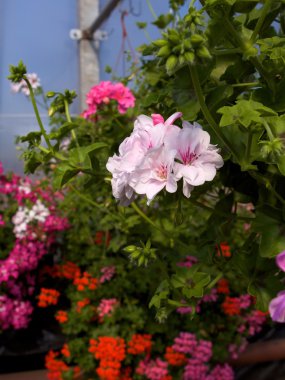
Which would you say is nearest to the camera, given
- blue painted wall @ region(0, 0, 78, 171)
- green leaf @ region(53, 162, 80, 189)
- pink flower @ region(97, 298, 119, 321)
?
green leaf @ region(53, 162, 80, 189)

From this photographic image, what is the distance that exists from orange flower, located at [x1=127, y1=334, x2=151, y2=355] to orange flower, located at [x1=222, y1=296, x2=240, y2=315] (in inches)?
10.5

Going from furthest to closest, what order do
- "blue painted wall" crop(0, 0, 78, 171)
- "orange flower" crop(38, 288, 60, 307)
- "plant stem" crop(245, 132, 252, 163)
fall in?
"blue painted wall" crop(0, 0, 78, 171) < "orange flower" crop(38, 288, 60, 307) < "plant stem" crop(245, 132, 252, 163)

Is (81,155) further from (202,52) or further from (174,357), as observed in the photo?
→ (174,357)

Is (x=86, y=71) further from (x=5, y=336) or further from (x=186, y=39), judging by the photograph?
(x=186, y=39)

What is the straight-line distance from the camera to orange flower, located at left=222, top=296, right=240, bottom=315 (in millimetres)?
1540

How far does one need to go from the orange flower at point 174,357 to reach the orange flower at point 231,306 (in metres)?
0.21

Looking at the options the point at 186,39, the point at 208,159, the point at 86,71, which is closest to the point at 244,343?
the point at 208,159

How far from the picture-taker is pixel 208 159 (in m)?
0.50

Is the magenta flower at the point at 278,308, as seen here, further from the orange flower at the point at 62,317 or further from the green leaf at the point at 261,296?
the orange flower at the point at 62,317

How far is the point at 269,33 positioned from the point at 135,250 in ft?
1.22

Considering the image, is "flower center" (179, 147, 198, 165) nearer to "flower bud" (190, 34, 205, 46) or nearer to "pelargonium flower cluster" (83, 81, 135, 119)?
"flower bud" (190, 34, 205, 46)

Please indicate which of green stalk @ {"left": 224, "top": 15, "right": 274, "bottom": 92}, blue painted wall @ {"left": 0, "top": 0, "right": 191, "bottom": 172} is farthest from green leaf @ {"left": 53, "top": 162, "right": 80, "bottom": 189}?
blue painted wall @ {"left": 0, "top": 0, "right": 191, "bottom": 172}

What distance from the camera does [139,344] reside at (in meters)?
1.44

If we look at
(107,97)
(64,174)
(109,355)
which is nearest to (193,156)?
(64,174)
